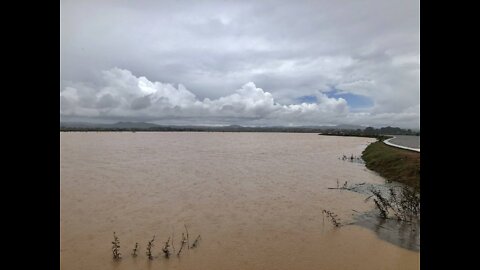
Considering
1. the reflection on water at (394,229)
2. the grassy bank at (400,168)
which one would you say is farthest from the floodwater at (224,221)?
the grassy bank at (400,168)

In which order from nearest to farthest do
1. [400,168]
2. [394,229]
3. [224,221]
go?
[394,229] < [224,221] < [400,168]

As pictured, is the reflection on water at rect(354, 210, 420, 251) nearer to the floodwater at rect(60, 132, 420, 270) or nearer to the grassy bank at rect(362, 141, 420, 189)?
the floodwater at rect(60, 132, 420, 270)

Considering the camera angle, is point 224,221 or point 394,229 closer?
point 394,229

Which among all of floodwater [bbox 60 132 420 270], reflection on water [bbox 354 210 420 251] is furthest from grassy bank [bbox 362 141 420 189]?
reflection on water [bbox 354 210 420 251]

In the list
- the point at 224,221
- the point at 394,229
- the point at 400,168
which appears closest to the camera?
the point at 394,229

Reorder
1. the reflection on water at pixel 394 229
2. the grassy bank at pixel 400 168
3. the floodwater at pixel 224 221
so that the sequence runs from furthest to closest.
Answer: the grassy bank at pixel 400 168 < the reflection on water at pixel 394 229 < the floodwater at pixel 224 221

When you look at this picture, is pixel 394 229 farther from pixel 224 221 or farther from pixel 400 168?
pixel 400 168

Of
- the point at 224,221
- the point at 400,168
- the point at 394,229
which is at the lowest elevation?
the point at 224,221

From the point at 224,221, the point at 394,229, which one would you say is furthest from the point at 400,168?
the point at 224,221

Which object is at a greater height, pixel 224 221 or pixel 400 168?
pixel 400 168

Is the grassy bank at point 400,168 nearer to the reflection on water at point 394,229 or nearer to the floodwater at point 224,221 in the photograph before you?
the floodwater at point 224,221
